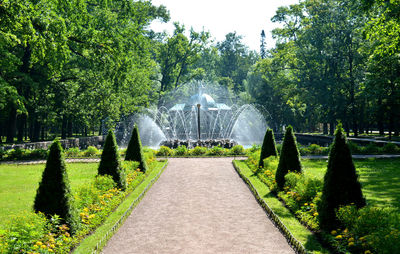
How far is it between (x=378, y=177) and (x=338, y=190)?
8.86 meters

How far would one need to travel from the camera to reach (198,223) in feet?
30.0

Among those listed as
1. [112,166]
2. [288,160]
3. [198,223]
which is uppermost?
[288,160]

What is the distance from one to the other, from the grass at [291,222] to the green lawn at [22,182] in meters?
6.50

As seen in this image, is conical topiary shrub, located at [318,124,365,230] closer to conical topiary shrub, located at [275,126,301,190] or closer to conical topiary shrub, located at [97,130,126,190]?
conical topiary shrub, located at [275,126,301,190]

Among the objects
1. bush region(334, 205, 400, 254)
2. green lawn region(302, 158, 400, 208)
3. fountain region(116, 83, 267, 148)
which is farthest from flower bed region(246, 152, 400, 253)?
fountain region(116, 83, 267, 148)

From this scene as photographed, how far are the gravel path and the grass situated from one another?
37cm

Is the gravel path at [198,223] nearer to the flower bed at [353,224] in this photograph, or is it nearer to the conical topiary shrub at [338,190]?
the flower bed at [353,224]

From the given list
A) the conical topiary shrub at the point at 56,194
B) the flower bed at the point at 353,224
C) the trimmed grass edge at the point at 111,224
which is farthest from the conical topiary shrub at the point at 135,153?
the conical topiary shrub at the point at 56,194

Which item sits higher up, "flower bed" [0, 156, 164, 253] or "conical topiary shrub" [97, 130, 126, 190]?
"conical topiary shrub" [97, 130, 126, 190]

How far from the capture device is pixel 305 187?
33.3 feet

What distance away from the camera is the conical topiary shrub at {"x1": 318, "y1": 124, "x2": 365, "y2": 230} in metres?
7.86

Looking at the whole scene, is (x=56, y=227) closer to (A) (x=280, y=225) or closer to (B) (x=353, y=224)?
(A) (x=280, y=225)

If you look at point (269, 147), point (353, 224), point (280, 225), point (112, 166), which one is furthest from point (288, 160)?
point (112, 166)

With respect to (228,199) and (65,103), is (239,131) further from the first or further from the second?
(228,199)
